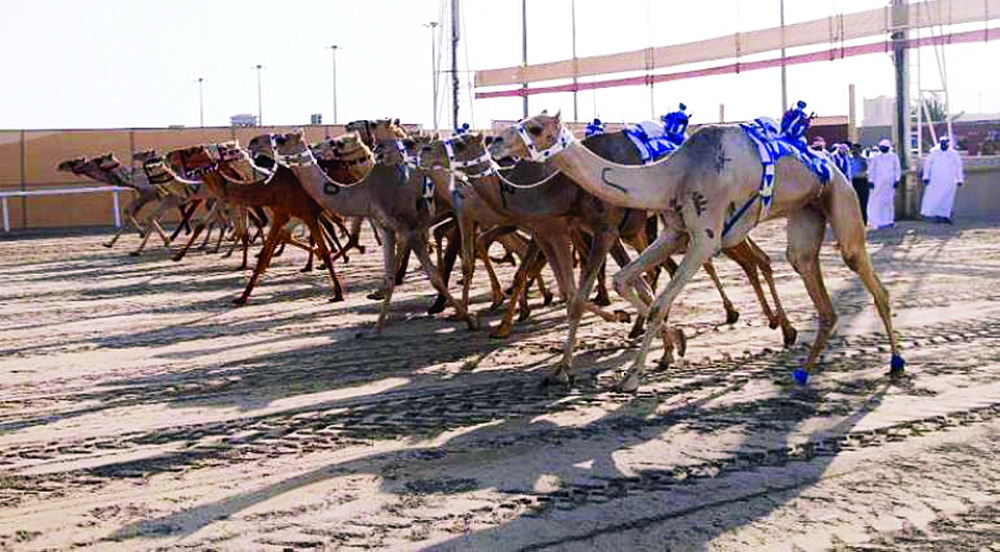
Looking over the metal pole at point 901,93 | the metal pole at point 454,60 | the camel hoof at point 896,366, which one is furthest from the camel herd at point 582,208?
the metal pole at point 454,60

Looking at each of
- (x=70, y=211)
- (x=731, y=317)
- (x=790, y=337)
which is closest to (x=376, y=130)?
(x=731, y=317)

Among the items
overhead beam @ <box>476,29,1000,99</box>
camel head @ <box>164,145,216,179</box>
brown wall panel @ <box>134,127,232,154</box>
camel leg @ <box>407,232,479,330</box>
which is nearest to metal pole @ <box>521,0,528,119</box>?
overhead beam @ <box>476,29,1000,99</box>

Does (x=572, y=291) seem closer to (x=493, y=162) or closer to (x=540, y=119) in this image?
(x=493, y=162)

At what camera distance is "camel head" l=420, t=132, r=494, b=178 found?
456 inches

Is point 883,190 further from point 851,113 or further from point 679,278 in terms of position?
point 679,278

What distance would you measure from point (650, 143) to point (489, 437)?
3.76 meters

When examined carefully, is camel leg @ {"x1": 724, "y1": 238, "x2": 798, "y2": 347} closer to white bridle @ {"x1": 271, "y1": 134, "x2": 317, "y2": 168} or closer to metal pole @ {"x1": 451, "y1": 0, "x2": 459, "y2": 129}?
white bridle @ {"x1": 271, "y1": 134, "x2": 317, "y2": 168}

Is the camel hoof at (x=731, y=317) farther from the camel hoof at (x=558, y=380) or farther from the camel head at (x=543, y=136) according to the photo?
the camel head at (x=543, y=136)

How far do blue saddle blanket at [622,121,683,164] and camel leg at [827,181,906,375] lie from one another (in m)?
1.57

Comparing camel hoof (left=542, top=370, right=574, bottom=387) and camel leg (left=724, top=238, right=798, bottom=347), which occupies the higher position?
camel leg (left=724, top=238, right=798, bottom=347)

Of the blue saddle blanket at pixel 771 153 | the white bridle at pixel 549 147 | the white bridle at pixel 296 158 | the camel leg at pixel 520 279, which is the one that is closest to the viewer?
the white bridle at pixel 549 147

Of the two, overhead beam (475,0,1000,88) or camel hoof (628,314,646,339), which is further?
overhead beam (475,0,1000,88)

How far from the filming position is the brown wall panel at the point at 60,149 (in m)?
37.4

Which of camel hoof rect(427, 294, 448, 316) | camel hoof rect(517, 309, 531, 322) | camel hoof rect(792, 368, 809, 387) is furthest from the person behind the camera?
camel hoof rect(427, 294, 448, 316)
